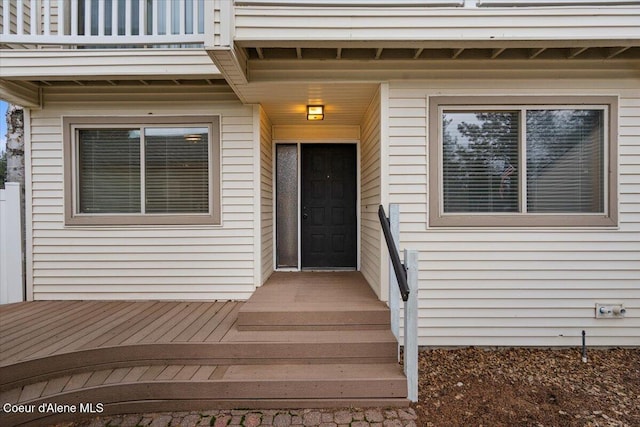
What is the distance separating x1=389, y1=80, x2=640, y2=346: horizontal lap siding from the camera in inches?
128

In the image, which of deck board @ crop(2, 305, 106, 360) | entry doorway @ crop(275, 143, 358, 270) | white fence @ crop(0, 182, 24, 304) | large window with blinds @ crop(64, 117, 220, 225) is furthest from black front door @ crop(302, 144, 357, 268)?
white fence @ crop(0, 182, 24, 304)

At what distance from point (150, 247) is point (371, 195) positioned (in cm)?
283

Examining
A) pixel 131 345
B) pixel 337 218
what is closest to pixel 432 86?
pixel 337 218

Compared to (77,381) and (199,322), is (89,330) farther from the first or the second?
(199,322)

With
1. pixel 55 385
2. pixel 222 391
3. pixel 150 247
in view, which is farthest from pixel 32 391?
pixel 150 247

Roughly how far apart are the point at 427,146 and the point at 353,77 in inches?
41.1

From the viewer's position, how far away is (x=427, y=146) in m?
3.28

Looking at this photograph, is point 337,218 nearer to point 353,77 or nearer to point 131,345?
point 353,77

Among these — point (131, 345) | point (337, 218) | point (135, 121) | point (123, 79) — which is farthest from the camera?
point (337, 218)

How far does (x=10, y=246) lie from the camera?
3850 mm

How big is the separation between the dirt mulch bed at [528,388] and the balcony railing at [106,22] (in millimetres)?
3882

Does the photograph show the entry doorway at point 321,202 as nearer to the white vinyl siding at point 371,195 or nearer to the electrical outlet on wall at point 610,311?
the white vinyl siding at point 371,195

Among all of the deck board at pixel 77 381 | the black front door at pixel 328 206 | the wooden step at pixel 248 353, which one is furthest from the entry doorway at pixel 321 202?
the deck board at pixel 77 381

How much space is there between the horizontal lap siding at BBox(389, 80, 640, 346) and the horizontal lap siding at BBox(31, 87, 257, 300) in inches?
73.6
